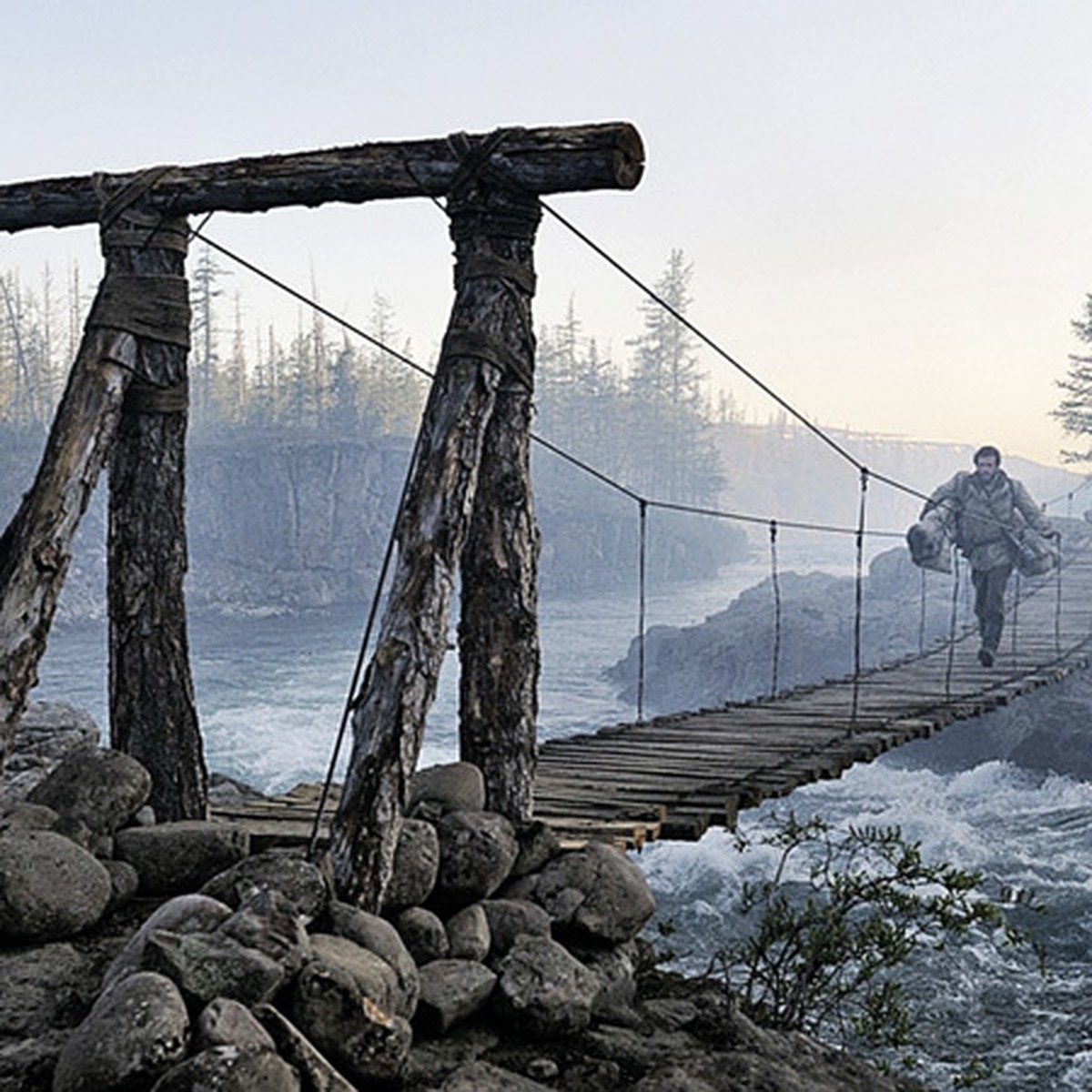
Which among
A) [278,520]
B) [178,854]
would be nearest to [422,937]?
[178,854]

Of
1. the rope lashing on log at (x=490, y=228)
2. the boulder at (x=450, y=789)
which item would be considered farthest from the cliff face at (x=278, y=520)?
the rope lashing on log at (x=490, y=228)

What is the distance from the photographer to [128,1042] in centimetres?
285

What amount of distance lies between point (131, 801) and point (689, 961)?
886cm

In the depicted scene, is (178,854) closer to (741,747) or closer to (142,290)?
(142,290)

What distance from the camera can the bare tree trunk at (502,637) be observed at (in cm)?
487

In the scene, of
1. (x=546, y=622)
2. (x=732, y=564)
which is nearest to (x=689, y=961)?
(x=546, y=622)

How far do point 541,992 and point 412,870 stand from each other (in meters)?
0.57

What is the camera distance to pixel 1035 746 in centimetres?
2156

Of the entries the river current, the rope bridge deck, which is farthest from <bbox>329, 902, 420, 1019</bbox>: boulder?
the river current

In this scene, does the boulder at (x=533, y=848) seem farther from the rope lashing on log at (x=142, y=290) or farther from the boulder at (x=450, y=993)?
the rope lashing on log at (x=142, y=290)

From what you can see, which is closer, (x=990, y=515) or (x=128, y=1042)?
(x=128, y=1042)

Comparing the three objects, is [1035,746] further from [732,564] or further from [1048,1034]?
[732,564]

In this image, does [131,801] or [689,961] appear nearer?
[131,801]

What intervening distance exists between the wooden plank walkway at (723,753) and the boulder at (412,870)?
59 cm
